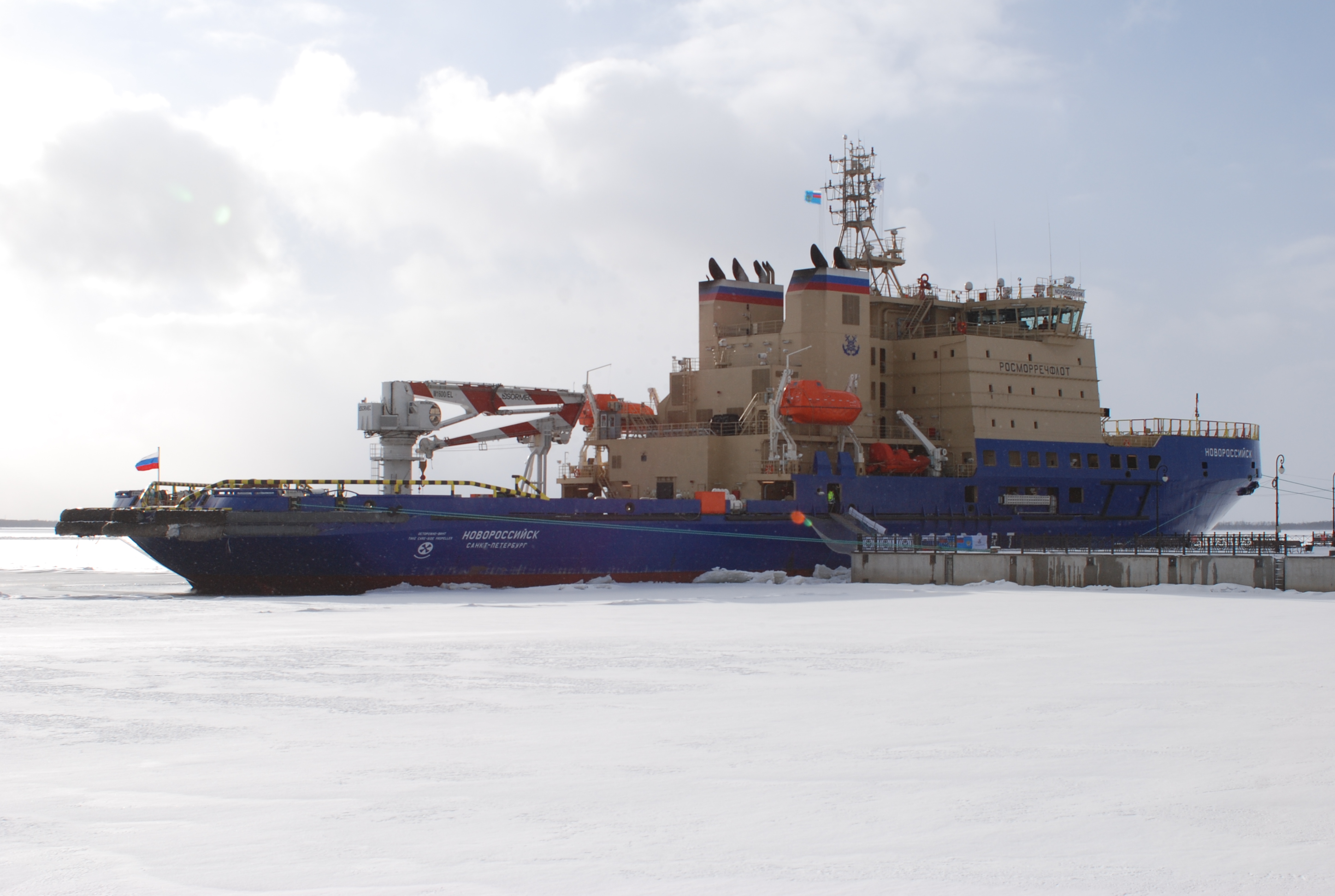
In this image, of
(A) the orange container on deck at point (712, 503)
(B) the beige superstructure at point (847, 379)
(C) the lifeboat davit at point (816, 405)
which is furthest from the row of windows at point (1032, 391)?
(A) the orange container on deck at point (712, 503)

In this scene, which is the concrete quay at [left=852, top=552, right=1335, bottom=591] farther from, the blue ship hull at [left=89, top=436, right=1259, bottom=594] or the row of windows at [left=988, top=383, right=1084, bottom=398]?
the row of windows at [left=988, top=383, right=1084, bottom=398]

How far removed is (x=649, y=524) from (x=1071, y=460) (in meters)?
12.3

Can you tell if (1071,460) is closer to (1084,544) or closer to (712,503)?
(1084,544)

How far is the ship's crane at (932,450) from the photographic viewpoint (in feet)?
96.1

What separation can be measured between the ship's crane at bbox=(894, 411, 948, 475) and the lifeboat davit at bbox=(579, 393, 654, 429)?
21.8ft

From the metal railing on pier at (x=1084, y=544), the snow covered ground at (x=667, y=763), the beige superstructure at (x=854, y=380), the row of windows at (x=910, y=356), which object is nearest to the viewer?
the snow covered ground at (x=667, y=763)

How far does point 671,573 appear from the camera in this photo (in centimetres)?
2625

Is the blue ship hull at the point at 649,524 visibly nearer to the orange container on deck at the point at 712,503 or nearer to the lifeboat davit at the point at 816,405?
the orange container on deck at the point at 712,503

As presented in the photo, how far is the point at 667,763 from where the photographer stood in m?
7.33

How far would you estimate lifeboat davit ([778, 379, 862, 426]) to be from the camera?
26.9 metres

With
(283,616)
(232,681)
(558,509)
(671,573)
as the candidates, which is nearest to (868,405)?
(671,573)

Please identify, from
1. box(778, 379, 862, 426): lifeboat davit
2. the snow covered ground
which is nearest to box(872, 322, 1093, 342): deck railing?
box(778, 379, 862, 426): lifeboat davit

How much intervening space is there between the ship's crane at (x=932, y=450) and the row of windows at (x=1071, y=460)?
3.45ft

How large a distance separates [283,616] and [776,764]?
40.1ft
